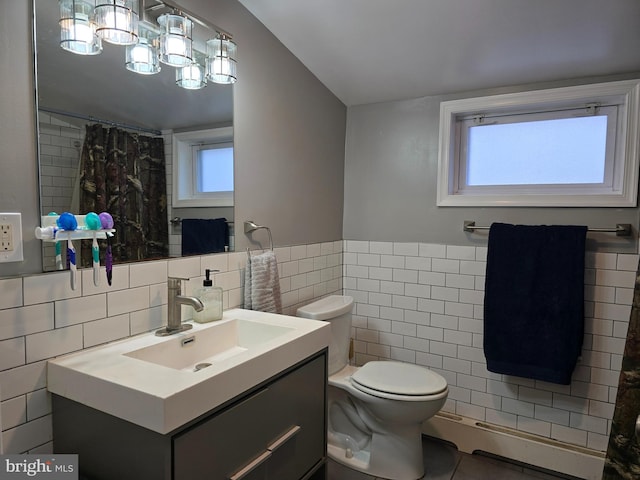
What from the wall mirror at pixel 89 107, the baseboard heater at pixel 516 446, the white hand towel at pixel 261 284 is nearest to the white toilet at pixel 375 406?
the white hand towel at pixel 261 284

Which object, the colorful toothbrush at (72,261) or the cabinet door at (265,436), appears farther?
the colorful toothbrush at (72,261)

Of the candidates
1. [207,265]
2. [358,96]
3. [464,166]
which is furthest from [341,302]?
[358,96]

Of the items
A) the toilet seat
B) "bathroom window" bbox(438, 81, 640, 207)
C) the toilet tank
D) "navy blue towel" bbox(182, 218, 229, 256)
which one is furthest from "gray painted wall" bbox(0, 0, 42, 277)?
"bathroom window" bbox(438, 81, 640, 207)

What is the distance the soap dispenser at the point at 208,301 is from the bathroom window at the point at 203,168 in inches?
13.0

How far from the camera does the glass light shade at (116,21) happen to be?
133cm

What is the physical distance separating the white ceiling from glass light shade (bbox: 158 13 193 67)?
47 centimetres

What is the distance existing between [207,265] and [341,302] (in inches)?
35.1

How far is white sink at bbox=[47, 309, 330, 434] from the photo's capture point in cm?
104

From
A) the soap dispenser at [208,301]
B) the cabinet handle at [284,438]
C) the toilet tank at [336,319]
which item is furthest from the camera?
the toilet tank at [336,319]

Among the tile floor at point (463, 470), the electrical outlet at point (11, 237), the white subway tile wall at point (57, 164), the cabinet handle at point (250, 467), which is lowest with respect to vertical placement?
the tile floor at point (463, 470)

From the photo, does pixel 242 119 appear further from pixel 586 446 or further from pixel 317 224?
pixel 586 446

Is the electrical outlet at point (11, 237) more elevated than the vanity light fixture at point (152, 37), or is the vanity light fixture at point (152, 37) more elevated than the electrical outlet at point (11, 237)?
the vanity light fixture at point (152, 37)

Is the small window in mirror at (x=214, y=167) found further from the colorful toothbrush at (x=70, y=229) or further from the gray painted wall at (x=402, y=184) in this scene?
the gray painted wall at (x=402, y=184)

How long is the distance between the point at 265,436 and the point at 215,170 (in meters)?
1.10
